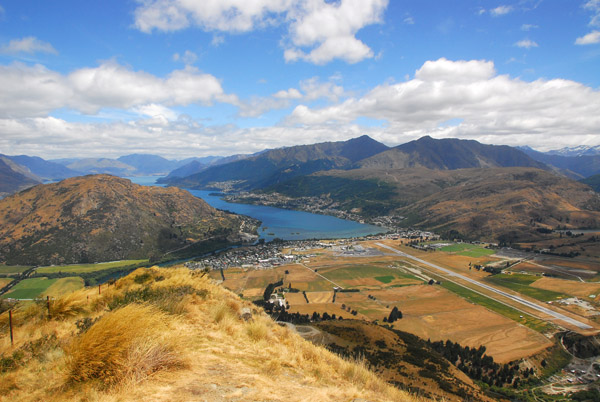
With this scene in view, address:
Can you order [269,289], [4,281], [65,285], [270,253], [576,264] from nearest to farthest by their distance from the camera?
[269,289]
[65,285]
[4,281]
[576,264]
[270,253]

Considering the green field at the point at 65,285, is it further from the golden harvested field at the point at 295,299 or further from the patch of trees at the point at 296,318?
the patch of trees at the point at 296,318

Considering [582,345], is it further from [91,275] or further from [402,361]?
[91,275]

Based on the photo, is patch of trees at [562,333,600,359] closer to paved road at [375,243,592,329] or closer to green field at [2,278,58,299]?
paved road at [375,243,592,329]

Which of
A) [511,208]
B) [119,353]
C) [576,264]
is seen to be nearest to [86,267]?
[119,353]

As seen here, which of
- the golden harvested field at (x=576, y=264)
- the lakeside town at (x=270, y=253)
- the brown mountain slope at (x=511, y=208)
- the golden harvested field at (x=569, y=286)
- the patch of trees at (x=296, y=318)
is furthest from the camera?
the brown mountain slope at (x=511, y=208)

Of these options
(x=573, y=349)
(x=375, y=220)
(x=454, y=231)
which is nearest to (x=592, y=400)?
(x=573, y=349)

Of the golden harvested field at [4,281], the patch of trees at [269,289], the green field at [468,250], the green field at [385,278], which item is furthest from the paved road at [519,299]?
the golden harvested field at [4,281]

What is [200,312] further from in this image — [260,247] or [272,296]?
[260,247]
